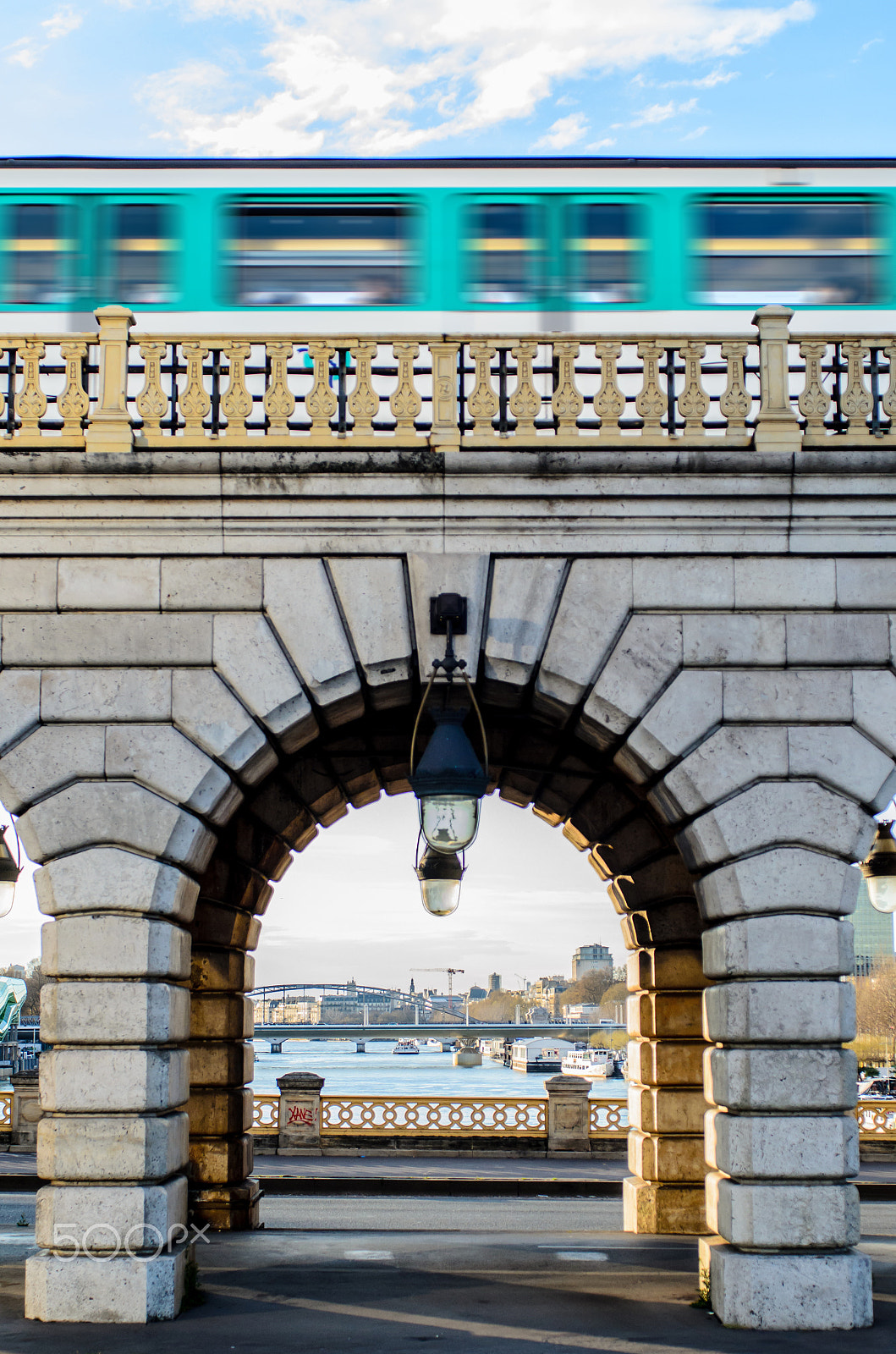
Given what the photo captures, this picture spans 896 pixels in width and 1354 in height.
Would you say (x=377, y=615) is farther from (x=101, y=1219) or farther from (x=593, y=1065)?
(x=593, y=1065)

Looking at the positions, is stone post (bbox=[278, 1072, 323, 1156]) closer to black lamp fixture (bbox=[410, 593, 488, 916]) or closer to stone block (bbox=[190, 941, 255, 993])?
stone block (bbox=[190, 941, 255, 993])

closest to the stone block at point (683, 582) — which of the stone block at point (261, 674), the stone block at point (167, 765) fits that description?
the stone block at point (261, 674)

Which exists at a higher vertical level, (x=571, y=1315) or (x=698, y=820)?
(x=698, y=820)

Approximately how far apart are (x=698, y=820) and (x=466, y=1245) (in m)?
5.81

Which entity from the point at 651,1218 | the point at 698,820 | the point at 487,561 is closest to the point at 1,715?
the point at 487,561

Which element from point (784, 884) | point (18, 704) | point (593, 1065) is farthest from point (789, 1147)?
point (593, 1065)

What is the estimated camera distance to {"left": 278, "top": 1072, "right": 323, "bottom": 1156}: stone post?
22812 mm

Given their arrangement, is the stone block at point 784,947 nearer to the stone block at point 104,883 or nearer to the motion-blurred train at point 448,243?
the stone block at point 104,883

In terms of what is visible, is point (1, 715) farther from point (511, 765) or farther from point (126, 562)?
point (511, 765)

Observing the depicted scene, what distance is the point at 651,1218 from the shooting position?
13375 mm

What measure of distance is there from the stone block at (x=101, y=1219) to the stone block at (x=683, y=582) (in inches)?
199

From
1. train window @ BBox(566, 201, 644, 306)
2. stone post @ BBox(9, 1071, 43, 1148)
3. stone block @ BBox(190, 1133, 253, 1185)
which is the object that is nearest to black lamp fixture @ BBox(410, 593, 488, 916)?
train window @ BBox(566, 201, 644, 306)

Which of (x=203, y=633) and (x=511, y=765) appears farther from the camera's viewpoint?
(x=511, y=765)

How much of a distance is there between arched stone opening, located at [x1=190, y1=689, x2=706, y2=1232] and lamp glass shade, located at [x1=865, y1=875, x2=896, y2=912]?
199 cm
